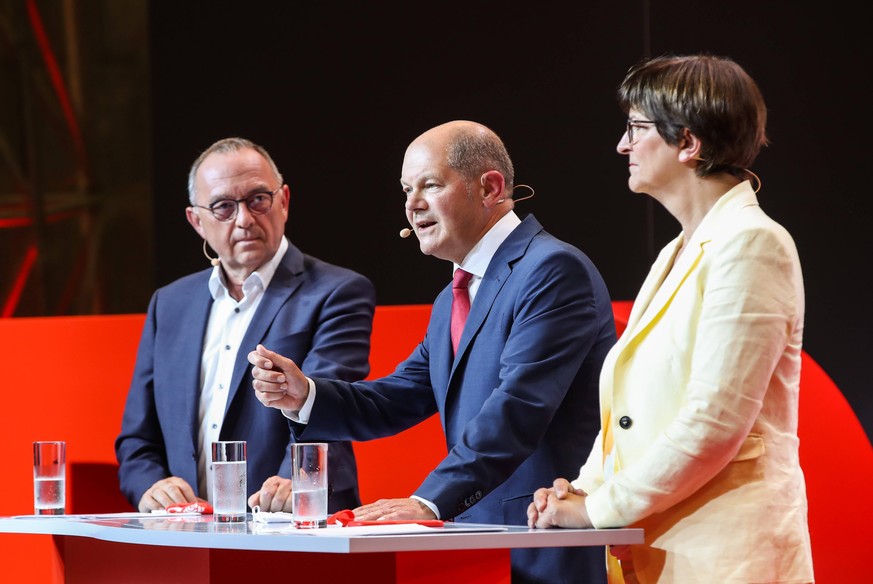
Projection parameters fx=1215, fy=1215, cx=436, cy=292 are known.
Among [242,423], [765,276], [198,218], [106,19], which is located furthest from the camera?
[106,19]

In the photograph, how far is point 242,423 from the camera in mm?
3277

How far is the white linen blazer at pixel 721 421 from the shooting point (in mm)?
1897

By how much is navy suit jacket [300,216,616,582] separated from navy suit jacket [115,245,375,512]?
1.84 feet

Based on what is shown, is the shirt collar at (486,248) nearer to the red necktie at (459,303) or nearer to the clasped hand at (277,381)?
the red necktie at (459,303)

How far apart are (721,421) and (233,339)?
1837mm

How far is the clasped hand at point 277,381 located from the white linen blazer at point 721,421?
761 mm

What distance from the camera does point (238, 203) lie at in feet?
11.4

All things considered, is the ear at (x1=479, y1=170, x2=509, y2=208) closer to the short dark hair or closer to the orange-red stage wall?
the short dark hair

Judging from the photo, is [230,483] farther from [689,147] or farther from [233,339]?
[233,339]

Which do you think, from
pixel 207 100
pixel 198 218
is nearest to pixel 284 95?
pixel 207 100

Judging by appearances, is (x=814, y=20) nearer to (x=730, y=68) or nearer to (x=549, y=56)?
(x=549, y=56)

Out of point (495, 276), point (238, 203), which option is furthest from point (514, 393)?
point (238, 203)

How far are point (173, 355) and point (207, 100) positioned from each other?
1953 millimetres

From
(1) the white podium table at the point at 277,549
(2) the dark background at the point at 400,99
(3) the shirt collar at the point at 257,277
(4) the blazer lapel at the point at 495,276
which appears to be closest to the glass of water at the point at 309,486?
(1) the white podium table at the point at 277,549
